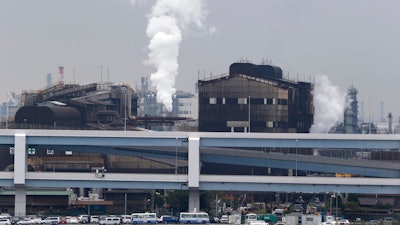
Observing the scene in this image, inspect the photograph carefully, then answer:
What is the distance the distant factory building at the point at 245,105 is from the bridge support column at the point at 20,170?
41.0 metres

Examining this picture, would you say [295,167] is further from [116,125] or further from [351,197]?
[116,125]

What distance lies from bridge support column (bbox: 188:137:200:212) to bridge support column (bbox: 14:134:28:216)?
1181 centimetres

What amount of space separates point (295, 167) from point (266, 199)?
1778cm

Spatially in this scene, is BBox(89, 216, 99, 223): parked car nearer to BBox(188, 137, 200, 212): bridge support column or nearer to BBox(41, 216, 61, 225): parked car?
BBox(41, 216, 61, 225): parked car

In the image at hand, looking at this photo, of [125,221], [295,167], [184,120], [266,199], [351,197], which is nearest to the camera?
[125,221]

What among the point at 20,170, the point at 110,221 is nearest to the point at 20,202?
the point at 20,170

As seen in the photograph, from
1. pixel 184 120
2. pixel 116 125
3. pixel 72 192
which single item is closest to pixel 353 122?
pixel 184 120

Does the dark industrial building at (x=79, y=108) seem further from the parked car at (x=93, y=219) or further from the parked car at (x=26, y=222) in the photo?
the parked car at (x=26, y=222)

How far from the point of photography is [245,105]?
11669 centimetres

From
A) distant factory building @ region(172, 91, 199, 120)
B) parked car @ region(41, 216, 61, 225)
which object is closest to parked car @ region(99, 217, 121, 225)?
parked car @ region(41, 216, 61, 225)

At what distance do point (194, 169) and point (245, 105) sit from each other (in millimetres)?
40378

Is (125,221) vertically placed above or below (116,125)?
below

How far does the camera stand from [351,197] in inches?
3743

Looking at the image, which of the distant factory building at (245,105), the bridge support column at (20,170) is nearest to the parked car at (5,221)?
the bridge support column at (20,170)
